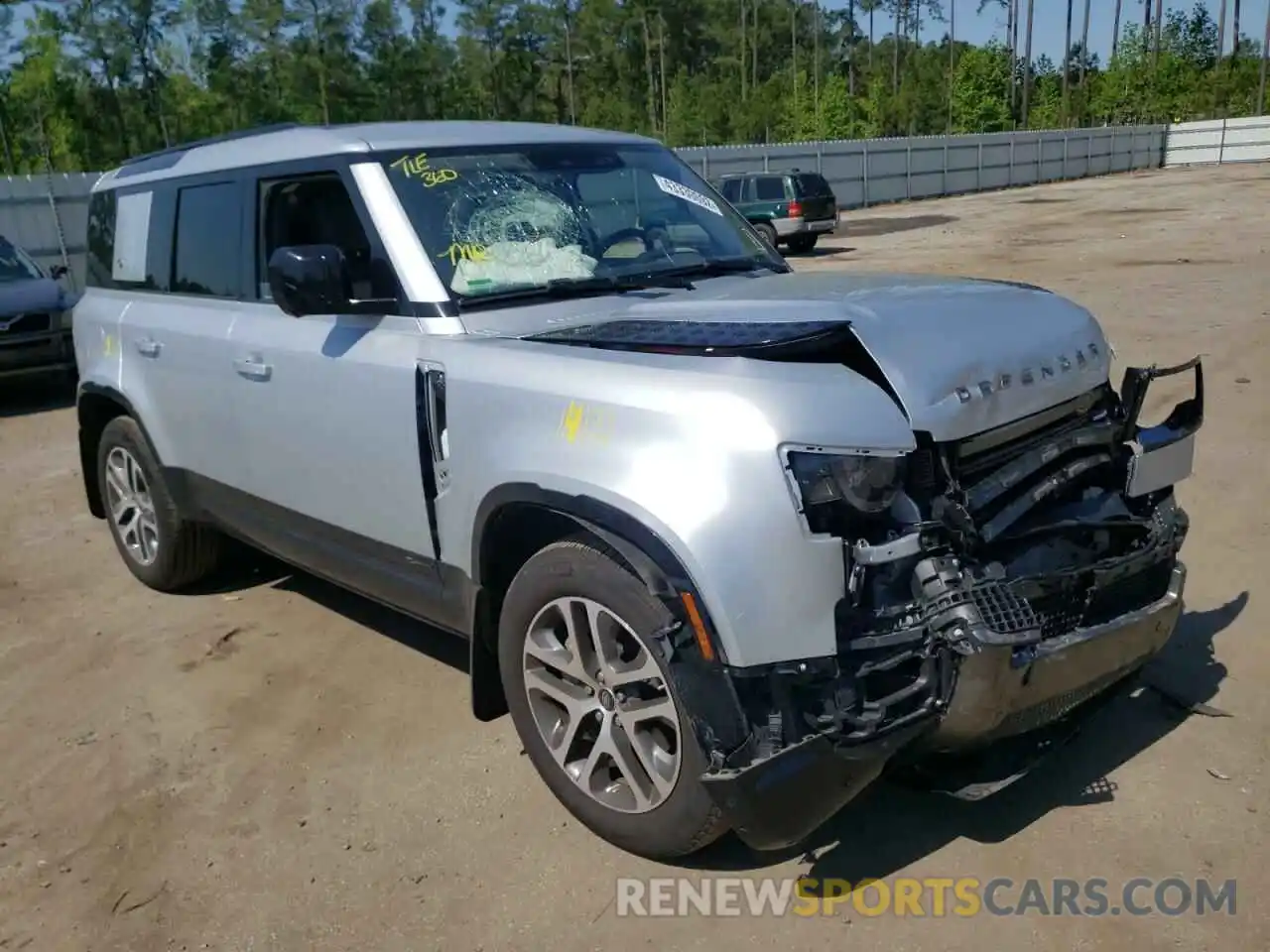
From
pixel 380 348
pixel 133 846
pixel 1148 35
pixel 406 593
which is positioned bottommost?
pixel 133 846

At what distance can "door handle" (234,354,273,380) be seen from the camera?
4.12 metres

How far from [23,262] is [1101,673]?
1171 cm

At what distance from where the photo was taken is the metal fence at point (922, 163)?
56.4ft

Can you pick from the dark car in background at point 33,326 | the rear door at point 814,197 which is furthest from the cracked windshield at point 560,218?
the rear door at point 814,197

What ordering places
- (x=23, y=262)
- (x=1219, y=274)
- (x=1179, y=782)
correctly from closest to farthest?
1. (x=1179, y=782)
2. (x=23, y=262)
3. (x=1219, y=274)

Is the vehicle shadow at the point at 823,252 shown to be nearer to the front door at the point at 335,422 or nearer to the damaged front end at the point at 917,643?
the front door at the point at 335,422

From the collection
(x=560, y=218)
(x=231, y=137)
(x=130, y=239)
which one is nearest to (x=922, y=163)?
(x=130, y=239)

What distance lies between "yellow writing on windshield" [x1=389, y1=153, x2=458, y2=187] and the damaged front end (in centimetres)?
192

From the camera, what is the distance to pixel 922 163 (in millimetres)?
38031

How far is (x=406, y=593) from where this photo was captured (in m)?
3.75

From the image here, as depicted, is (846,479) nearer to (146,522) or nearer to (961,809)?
(961,809)

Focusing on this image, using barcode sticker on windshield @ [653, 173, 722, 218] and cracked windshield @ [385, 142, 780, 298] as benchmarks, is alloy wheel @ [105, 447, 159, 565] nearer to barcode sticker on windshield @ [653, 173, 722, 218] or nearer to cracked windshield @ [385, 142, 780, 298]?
cracked windshield @ [385, 142, 780, 298]

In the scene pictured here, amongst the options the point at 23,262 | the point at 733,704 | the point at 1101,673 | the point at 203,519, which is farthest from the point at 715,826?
the point at 23,262

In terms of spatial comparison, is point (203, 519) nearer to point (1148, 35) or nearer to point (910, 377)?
point (910, 377)
